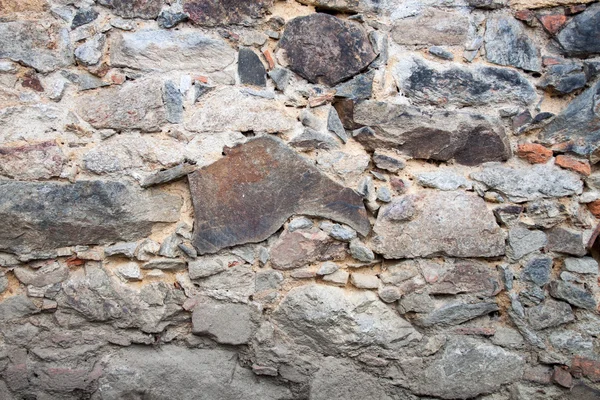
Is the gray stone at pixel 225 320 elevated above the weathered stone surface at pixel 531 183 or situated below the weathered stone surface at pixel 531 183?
below

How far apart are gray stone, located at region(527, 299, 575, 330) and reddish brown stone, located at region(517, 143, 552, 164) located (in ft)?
1.69

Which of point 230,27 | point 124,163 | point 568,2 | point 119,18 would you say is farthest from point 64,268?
point 568,2

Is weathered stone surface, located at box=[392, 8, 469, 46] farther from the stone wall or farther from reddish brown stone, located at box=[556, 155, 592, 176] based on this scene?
reddish brown stone, located at box=[556, 155, 592, 176]

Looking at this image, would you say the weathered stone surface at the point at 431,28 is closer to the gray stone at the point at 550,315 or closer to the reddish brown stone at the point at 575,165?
the reddish brown stone at the point at 575,165

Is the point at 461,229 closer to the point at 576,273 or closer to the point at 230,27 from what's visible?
the point at 576,273

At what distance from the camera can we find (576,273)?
2055mm

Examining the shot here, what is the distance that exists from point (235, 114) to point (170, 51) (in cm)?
30

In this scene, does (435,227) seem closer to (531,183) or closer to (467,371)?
(531,183)

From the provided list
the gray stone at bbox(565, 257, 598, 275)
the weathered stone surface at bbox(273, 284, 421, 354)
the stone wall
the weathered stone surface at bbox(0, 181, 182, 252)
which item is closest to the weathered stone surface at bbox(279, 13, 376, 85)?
the stone wall

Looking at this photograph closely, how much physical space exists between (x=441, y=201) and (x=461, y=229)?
121mm

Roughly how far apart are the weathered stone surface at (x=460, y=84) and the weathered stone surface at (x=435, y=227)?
349 millimetres

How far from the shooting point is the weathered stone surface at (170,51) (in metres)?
1.91

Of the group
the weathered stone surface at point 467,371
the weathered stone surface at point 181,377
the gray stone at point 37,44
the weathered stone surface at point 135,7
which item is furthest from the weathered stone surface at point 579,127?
the gray stone at point 37,44

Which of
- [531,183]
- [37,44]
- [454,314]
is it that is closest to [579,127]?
[531,183]
